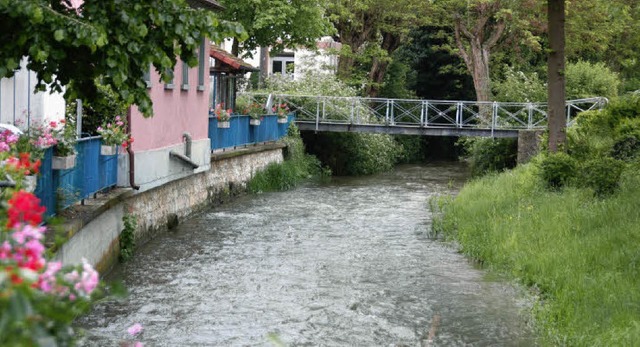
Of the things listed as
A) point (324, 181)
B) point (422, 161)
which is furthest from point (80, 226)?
point (422, 161)

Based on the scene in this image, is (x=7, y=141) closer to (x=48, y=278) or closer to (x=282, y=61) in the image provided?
(x=48, y=278)

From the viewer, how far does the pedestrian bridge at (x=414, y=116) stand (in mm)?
32688

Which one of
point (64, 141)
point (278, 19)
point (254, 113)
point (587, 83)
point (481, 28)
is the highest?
point (481, 28)

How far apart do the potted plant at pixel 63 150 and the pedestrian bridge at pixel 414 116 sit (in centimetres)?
2155

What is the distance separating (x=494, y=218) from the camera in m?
16.7

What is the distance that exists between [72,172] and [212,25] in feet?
14.0

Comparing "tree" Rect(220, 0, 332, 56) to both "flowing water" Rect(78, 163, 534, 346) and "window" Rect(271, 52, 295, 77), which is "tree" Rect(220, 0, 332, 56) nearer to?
"flowing water" Rect(78, 163, 534, 346)

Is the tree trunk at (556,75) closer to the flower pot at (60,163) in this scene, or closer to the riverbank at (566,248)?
the riverbank at (566,248)

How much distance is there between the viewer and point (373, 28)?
44.0 m

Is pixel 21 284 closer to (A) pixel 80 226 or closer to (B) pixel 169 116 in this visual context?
(A) pixel 80 226

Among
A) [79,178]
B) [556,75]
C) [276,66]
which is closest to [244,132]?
[556,75]

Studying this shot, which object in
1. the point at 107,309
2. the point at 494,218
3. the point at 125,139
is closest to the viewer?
the point at 107,309

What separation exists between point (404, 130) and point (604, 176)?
58.0ft

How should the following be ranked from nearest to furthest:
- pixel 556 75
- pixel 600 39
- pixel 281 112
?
pixel 556 75 → pixel 281 112 → pixel 600 39
